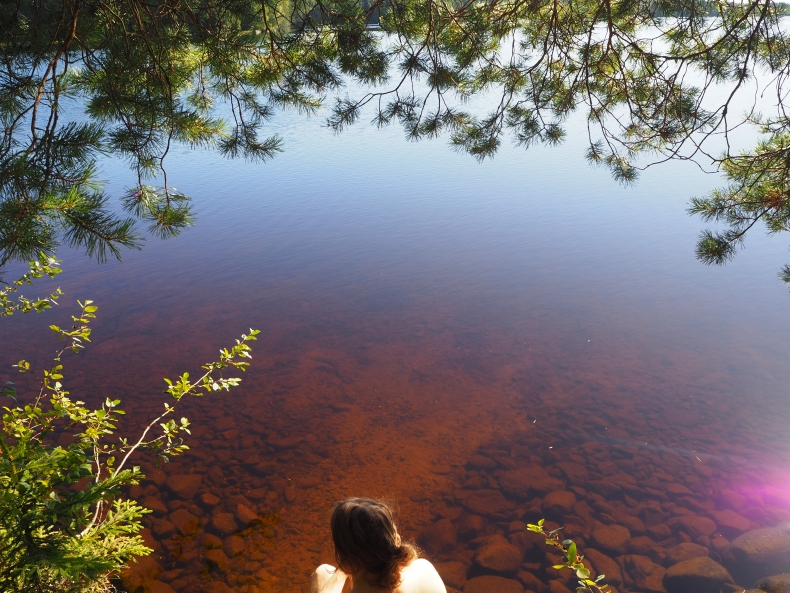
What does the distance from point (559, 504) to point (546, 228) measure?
14.8ft

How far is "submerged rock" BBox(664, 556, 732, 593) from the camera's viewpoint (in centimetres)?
289

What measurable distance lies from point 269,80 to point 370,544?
2.90 meters

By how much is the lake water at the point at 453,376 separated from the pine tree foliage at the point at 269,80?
4.57ft

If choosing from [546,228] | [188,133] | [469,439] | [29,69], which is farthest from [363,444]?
[546,228]

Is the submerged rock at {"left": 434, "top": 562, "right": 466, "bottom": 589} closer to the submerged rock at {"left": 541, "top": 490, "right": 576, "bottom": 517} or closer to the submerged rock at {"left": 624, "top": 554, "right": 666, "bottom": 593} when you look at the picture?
the submerged rock at {"left": 541, "top": 490, "right": 576, "bottom": 517}

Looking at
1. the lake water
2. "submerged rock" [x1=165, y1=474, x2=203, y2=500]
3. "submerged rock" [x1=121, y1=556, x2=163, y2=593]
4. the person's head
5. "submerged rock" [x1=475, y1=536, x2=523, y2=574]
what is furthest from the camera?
"submerged rock" [x1=165, y1=474, x2=203, y2=500]

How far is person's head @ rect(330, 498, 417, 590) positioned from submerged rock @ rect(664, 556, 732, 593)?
183 centimetres

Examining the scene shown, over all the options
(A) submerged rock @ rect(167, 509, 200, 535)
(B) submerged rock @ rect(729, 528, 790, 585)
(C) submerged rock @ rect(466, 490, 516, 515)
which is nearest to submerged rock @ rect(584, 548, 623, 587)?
(C) submerged rock @ rect(466, 490, 516, 515)

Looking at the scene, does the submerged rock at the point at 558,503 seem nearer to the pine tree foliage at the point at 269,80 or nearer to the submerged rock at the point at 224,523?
the pine tree foliage at the point at 269,80

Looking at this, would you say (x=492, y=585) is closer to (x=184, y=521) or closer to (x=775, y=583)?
(x=775, y=583)

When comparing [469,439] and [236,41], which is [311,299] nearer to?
[469,439]

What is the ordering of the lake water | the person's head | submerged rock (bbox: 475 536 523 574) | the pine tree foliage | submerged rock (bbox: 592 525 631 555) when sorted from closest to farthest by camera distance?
the person's head
the pine tree foliage
submerged rock (bbox: 475 536 523 574)
submerged rock (bbox: 592 525 631 555)
the lake water

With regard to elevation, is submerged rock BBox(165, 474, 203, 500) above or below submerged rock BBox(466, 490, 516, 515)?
below

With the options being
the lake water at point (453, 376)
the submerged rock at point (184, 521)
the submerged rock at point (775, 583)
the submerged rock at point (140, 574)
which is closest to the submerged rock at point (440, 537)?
the lake water at point (453, 376)
